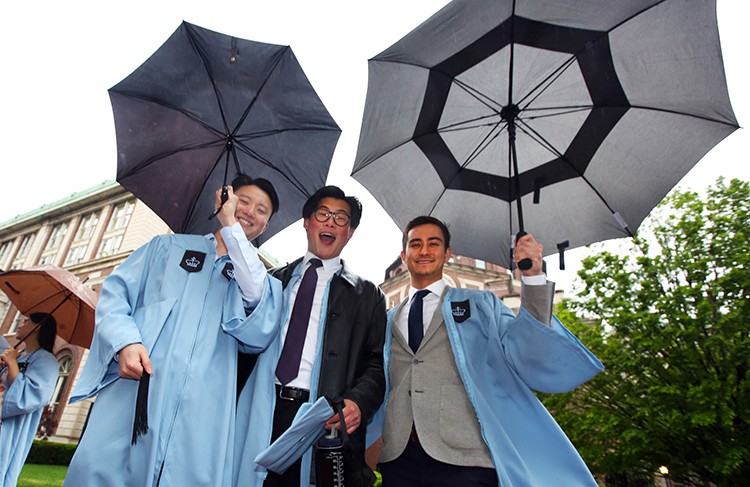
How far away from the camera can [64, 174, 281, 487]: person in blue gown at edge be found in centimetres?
187

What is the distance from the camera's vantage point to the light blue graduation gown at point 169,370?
186cm

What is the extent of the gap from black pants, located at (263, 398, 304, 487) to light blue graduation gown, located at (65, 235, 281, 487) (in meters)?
0.31

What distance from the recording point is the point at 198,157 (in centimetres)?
366

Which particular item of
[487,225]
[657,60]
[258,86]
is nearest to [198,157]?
[258,86]

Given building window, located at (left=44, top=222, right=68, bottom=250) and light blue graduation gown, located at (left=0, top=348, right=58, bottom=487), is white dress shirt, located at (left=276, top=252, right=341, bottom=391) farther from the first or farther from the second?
building window, located at (left=44, top=222, right=68, bottom=250)

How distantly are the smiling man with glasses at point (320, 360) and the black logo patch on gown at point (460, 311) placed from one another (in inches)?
20.5

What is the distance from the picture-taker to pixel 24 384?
4.89 metres

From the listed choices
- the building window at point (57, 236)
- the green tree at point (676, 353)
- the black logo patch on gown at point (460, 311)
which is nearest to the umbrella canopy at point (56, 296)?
the black logo patch on gown at point (460, 311)

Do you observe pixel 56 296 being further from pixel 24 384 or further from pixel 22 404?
pixel 22 404

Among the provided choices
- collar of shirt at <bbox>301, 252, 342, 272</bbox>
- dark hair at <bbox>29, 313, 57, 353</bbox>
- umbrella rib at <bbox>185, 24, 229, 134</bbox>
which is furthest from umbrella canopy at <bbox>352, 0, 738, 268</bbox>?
dark hair at <bbox>29, 313, 57, 353</bbox>

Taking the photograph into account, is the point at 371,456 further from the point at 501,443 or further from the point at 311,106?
the point at 311,106

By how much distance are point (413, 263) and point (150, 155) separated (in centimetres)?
250

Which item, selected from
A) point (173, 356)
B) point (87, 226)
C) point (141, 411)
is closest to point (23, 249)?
point (87, 226)

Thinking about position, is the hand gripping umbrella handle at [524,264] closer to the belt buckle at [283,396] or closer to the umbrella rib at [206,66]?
the belt buckle at [283,396]
